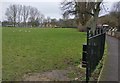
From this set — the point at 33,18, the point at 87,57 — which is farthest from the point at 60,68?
the point at 33,18

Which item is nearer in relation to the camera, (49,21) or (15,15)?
(15,15)

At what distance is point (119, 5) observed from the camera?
5394 centimetres

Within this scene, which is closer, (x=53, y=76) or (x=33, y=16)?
(x=53, y=76)

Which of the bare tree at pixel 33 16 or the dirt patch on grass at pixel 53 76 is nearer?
the dirt patch on grass at pixel 53 76

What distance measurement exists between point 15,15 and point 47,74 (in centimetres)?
10613

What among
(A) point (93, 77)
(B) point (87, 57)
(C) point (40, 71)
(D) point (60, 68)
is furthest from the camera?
(D) point (60, 68)

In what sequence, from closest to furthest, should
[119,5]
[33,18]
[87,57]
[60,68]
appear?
[87,57], [60,68], [119,5], [33,18]

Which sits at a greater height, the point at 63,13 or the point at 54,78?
the point at 63,13

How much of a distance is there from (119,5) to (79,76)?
158ft

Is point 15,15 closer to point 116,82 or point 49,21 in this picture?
point 49,21

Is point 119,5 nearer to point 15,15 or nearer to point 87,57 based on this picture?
Answer: point 87,57

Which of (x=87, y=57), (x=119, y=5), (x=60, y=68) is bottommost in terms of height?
(x=60, y=68)

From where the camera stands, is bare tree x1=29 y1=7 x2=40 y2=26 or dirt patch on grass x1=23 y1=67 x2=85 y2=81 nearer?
dirt patch on grass x1=23 y1=67 x2=85 y2=81

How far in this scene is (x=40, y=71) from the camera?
867 cm
